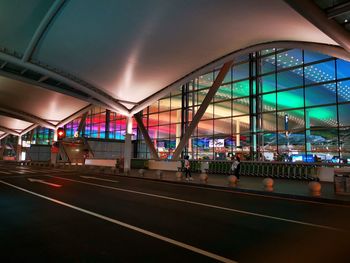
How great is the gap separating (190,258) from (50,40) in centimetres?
2098

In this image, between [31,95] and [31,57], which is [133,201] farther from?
[31,95]

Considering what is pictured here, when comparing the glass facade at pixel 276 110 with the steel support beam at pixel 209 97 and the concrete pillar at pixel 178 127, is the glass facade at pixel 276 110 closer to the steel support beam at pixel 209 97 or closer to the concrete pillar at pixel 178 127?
the concrete pillar at pixel 178 127

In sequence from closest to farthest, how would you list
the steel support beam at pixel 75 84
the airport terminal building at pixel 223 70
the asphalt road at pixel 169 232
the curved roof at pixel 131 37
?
1. the asphalt road at pixel 169 232
2. the curved roof at pixel 131 37
3. the airport terminal building at pixel 223 70
4. the steel support beam at pixel 75 84

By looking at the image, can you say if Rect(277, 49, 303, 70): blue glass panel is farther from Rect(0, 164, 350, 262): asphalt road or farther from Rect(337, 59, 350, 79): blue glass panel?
Rect(0, 164, 350, 262): asphalt road

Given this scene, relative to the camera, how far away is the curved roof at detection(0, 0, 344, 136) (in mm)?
17000

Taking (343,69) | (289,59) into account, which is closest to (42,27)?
(289,59)

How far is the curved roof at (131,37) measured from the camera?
55.8 feet

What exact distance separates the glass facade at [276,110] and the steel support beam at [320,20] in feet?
36.7

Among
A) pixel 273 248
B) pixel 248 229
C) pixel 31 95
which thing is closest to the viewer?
pixel 273 248

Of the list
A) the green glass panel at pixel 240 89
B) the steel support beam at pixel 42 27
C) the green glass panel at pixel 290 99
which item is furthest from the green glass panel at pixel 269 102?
the steel support beam at pixel 42 27

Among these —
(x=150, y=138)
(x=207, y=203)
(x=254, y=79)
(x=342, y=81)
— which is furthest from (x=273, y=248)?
(x=150, y=138)

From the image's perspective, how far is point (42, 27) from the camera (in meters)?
19.2

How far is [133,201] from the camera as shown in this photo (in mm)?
10234

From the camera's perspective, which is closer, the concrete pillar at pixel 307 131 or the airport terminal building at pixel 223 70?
the airport terminal building at pixel 223 70
